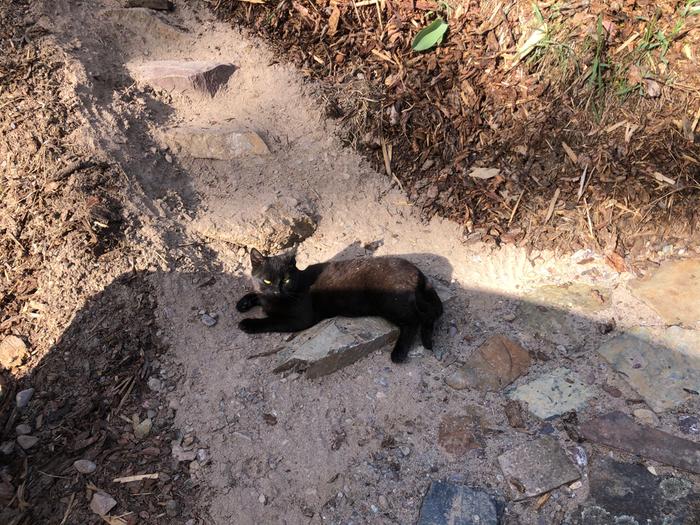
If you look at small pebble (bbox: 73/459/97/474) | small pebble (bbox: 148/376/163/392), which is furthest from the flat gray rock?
small pebble (bbox: 148/376/163/392)

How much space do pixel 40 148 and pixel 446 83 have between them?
343 centimetres

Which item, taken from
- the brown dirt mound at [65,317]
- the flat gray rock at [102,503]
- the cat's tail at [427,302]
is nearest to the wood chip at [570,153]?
the cat's tail at [427,302]

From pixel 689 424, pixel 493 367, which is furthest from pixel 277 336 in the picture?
pixel 689 424

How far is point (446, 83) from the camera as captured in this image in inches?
184

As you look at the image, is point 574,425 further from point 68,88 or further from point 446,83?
point 68,88

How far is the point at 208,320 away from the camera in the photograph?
3.62 meters

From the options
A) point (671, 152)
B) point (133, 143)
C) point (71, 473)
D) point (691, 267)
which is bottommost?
point (71, 473)

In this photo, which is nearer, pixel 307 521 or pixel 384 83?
pixel 307 521

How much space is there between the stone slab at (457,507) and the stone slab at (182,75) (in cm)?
388

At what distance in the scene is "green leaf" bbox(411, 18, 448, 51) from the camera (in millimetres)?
4656

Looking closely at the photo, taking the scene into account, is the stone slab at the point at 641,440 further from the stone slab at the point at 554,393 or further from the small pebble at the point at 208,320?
the small pebble at the point at 208,320

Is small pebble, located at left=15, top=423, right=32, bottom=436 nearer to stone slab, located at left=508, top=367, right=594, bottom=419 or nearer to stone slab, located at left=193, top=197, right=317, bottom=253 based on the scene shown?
stone slab, located at left=193, top=197, right=317, bottom=253

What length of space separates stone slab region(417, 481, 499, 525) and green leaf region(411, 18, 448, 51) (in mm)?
3766

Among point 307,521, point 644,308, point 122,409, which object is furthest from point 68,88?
point 644,308
